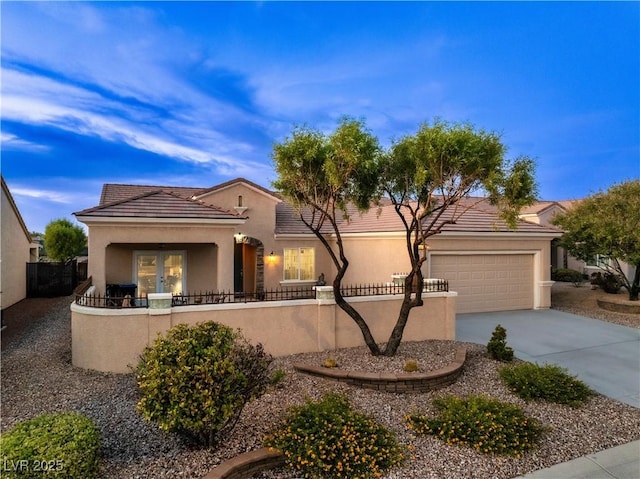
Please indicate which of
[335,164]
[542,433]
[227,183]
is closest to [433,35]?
[335,164]

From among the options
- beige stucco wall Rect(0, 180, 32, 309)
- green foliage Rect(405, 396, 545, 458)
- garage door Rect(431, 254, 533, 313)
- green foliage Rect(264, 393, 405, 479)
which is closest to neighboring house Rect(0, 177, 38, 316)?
beige stucco wall Rect(0, 180, 32, 309)

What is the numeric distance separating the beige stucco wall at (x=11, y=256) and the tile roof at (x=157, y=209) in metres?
6.21

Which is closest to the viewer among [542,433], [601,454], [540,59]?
[601,454]

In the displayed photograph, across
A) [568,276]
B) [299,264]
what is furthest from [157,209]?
[568,276]

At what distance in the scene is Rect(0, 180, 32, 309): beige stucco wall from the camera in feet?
44.2

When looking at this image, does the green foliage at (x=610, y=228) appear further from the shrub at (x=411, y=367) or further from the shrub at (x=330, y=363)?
the shrub at (x=330, y=363)

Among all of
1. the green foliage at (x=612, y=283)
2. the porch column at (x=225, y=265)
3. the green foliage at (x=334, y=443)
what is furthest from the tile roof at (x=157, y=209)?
the green foliage at (x=612, y=283)

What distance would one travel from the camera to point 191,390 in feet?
13.8

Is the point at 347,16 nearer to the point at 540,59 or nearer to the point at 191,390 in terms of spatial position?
the point at 540,59

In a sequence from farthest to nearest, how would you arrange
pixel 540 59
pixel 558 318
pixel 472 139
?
pixel 540 59 < pixel 558 318 < pixel 472 139

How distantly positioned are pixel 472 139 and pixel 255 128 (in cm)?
1648

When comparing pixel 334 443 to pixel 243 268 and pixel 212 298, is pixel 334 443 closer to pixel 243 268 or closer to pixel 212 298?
pixel 212 298

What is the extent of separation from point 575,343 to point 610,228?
676 cm

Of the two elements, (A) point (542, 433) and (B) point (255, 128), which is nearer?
(A) point (542, 433)
